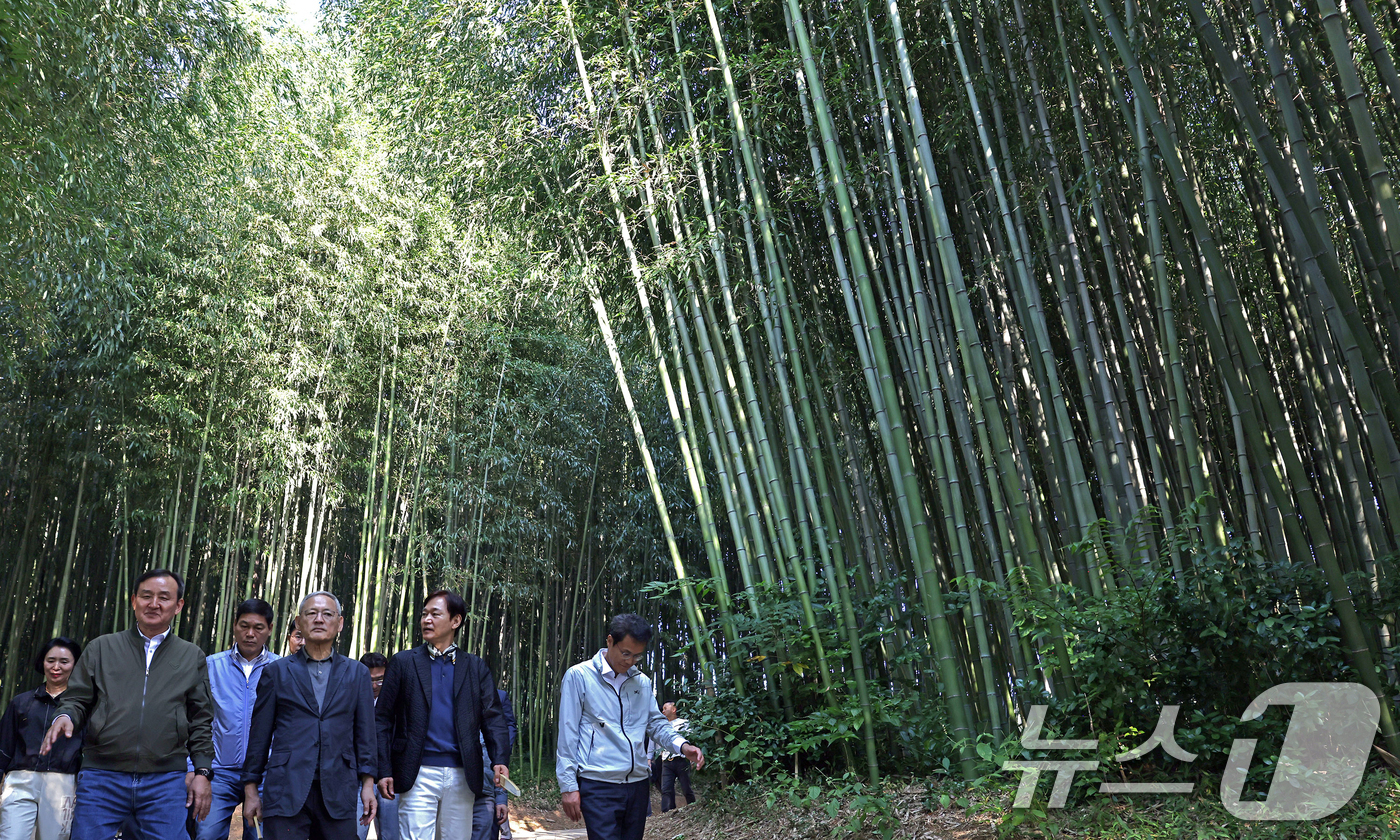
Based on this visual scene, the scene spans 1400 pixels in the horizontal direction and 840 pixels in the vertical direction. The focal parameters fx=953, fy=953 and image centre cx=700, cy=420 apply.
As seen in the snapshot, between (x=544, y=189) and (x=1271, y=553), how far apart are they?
13.3ft

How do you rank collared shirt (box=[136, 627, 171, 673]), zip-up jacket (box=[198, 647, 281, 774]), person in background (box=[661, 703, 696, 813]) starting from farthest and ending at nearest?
person in background (box=[661, 703, 696, 813])
zip-up jacket (box=[198, 647, 281, 774])
collared shirt (box=[136, 627, 171, 673])

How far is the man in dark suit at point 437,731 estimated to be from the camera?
2443mm

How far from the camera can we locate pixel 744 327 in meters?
4.91

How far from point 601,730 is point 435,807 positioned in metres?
A: 0.46

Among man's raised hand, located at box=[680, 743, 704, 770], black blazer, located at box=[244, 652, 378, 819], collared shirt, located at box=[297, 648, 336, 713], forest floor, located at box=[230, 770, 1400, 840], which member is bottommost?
forest floor, located at box=[230, 770, 1400, 840]

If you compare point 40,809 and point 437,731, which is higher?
point 437,731

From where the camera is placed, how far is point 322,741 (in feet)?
8.00

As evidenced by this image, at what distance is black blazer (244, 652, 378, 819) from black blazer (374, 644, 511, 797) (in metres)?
0.06

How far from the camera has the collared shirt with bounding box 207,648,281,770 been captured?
295 centimetres


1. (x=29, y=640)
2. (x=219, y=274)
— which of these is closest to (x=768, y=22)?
(x=219, y=274)

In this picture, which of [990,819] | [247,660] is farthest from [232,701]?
[990,819]

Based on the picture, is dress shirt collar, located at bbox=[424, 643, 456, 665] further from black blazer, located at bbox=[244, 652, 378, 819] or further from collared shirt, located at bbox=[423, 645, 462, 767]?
black blazer, located at bbox=[244, 652, 378, 819]

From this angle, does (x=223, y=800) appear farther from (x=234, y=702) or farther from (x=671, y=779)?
(x=671, y=779)

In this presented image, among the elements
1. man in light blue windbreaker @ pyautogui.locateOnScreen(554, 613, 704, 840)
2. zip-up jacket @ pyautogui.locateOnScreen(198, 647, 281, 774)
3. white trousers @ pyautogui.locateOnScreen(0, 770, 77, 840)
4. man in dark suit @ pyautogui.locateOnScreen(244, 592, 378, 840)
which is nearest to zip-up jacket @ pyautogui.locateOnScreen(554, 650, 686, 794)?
man in light blue windbreaker @ pyautogui.locateOnScreen(554, 613, 704, 840)
